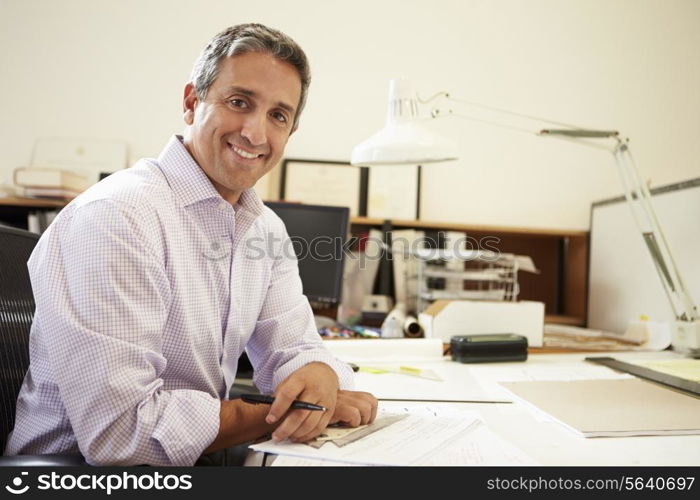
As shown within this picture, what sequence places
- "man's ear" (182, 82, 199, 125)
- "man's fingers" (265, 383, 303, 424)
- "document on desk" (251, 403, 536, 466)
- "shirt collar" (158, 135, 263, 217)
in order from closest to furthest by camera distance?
"document on desk" (251, 403, 536, 466)
"man's fingers" (265, 383, 303, 424)
"shirt collar" (158, 135, 263, 217)
"man's ear" (182, 82, 199, 125)

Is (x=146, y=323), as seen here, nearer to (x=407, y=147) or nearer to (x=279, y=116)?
(x=279, y=116)

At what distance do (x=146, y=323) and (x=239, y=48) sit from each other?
55cm

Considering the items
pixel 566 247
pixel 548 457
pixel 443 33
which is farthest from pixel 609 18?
pixel 548 457

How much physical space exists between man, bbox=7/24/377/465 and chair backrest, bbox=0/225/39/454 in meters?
0.02

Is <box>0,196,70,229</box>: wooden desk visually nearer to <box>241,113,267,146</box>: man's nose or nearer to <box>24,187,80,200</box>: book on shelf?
<box>24,187,80,200</box>: book on shelf

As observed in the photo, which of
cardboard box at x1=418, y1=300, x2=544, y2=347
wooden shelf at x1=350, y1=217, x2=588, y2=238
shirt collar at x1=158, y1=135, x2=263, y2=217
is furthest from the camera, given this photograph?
wooden shelf at x1=350, y1=217, x2=588, y2=238

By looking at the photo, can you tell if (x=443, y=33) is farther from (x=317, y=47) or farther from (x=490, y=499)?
(x=490, y=499)

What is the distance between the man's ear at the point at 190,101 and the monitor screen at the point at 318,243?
841mm

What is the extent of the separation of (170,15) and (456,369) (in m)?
2.08

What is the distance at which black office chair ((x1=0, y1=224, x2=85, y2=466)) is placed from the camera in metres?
0.78

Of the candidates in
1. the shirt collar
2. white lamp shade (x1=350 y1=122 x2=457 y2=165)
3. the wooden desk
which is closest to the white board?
white lamp shade (x1=350 y1=122 x2=457 y2=165)

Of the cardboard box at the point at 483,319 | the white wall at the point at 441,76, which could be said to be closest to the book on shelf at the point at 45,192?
the white wall at the point at 441,76

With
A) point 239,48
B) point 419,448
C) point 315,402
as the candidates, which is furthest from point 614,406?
point 239,48

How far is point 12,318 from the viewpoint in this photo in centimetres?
81
